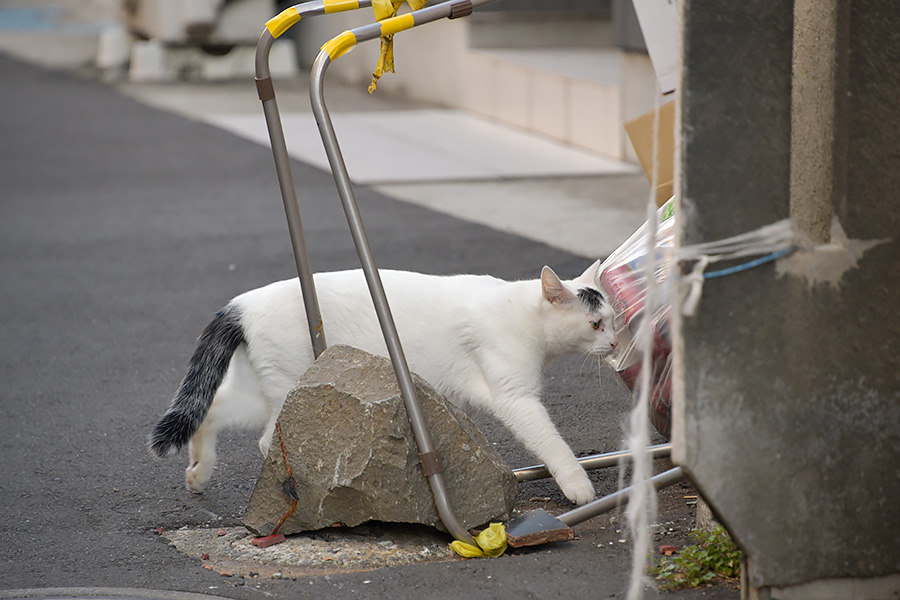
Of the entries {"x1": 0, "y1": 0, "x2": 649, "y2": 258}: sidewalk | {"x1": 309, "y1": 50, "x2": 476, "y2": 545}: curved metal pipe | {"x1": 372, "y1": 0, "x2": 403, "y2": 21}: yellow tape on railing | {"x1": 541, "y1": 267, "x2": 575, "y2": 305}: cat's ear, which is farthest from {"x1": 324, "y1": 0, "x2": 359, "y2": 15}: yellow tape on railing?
{"x1": 0, "y1": 0, "x2": 649, "y2": 258}: sidewalk

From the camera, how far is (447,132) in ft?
34.8

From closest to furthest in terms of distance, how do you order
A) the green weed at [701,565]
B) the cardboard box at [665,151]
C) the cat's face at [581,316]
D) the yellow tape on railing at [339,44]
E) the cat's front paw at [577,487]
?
the green weed at [701,565] → the yellow tape on railing at [339,44] → the cat's front paw at [577,487] → the cat's face at [581,316] → the cardboard box at [665,151]

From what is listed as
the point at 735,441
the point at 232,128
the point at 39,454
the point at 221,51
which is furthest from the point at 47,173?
the point at 735,441

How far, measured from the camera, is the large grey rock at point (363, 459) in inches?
116

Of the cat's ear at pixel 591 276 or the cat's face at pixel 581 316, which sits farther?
the cat's ear at pixel 591 276

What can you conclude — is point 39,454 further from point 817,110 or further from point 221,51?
point 221,51

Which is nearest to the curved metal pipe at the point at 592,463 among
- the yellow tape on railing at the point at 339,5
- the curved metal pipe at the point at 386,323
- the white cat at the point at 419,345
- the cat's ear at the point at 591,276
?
the white cat at the point at 419,345

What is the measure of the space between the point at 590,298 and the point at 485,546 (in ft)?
2.70

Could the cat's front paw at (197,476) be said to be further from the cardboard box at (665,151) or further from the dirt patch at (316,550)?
the cardboard box at (665,151)

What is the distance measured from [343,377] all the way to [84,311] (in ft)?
10.4

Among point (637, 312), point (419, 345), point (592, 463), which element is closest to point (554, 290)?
point (637, 312)

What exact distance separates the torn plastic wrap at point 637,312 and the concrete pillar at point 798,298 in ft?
2.78

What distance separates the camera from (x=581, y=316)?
3311 mm

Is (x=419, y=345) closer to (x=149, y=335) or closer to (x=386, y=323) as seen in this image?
(x=386, y=323)
